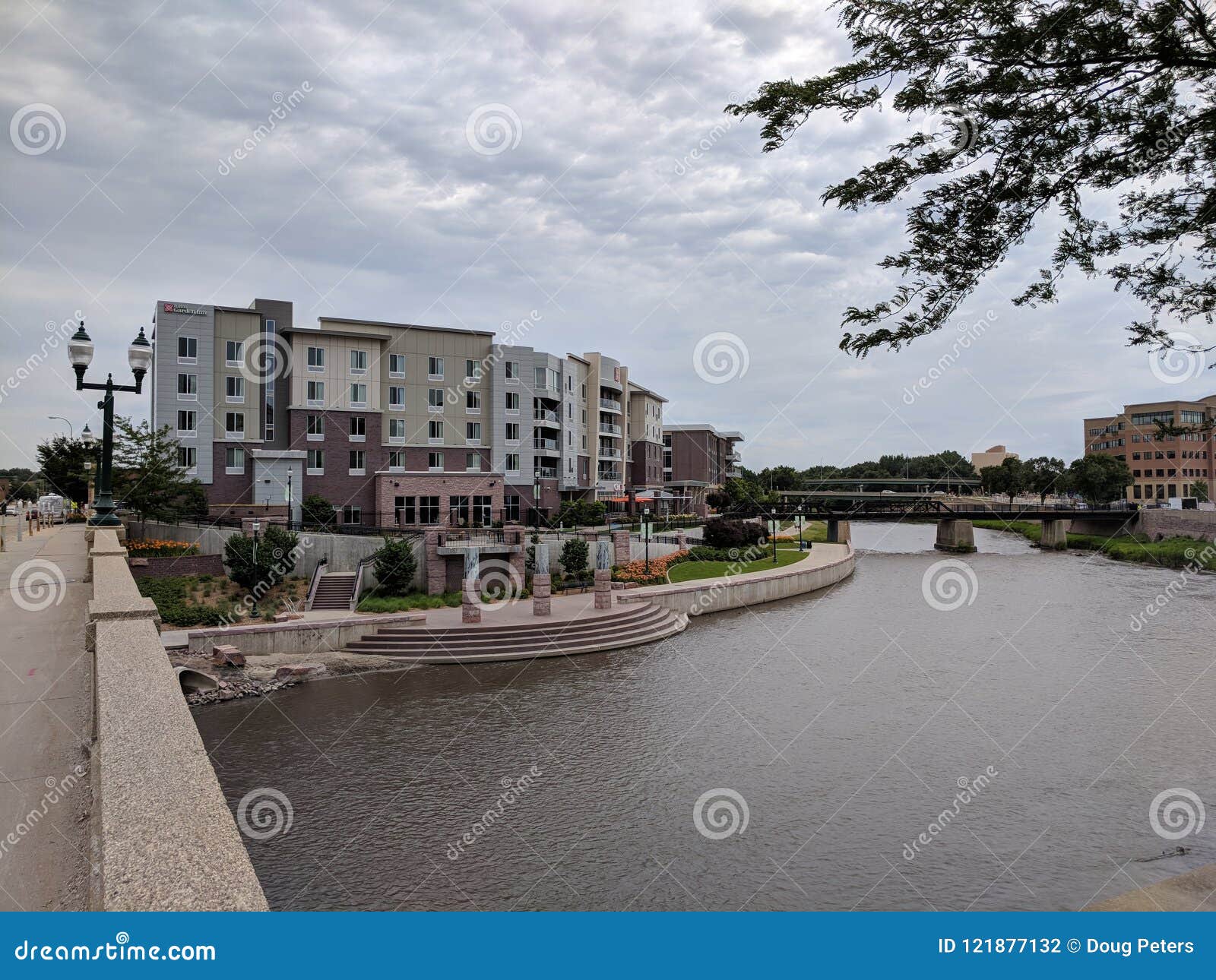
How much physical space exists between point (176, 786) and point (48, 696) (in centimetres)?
405

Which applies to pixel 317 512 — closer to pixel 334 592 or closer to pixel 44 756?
pixel 334 592

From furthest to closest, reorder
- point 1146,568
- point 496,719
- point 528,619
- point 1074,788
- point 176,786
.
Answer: point 1146,568 < point 528,619 < point 496,719 < point 1074,788 < point 176,786

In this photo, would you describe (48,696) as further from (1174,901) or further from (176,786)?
(1174,901)

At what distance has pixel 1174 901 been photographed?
586 centimetres


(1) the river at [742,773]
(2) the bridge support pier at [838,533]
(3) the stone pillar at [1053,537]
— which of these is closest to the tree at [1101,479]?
(3) the stone pillar at [1053,537]

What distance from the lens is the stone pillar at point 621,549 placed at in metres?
35.7

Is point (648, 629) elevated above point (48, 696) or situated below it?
below

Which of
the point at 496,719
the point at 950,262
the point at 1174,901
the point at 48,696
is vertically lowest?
the point at 496,719

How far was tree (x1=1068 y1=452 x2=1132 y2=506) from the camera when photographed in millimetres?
79062

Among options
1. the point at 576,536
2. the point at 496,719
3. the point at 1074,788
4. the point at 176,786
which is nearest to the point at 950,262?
the point at 176,786

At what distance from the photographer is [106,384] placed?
14.8m

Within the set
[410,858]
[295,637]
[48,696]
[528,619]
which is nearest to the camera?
[48,696]

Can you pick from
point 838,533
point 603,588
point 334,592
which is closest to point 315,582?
point 334,592

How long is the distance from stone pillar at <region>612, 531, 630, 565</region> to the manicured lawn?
2.21m
